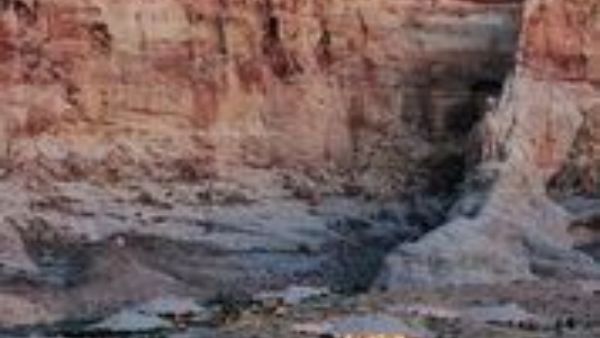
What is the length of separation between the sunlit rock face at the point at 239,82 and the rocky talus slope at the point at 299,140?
4cm

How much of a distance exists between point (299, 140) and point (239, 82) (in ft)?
5.84

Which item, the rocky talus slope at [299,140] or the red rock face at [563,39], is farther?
the red rock face at [563,39]

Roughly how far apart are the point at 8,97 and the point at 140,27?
3311 millimetres

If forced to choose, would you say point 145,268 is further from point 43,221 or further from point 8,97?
point 8,97

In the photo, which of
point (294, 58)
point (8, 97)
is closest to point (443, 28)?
point (294, 58)

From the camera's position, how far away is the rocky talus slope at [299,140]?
35.5 m

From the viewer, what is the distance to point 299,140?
133ft

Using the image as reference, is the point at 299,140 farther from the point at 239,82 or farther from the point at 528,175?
the point at 528,175

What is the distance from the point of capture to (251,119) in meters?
40.3

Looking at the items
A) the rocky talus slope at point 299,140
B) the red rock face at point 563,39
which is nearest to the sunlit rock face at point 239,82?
the rocky talus slope at point 299,140

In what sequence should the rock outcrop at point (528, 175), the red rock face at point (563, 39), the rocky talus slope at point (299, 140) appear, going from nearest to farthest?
1. the rock outcrop at point (528, 175)
2. the rocky talus slope at point (299, 140)
3. the red rock face at point (563, 39)

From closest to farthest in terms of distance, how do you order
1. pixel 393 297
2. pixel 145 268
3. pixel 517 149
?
pixel 393 297
pixel 145 268
pixel 517 149

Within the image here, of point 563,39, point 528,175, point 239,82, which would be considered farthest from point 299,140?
point 563,39

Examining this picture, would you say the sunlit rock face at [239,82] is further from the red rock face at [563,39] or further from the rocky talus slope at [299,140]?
the red rock face at [563,39]
